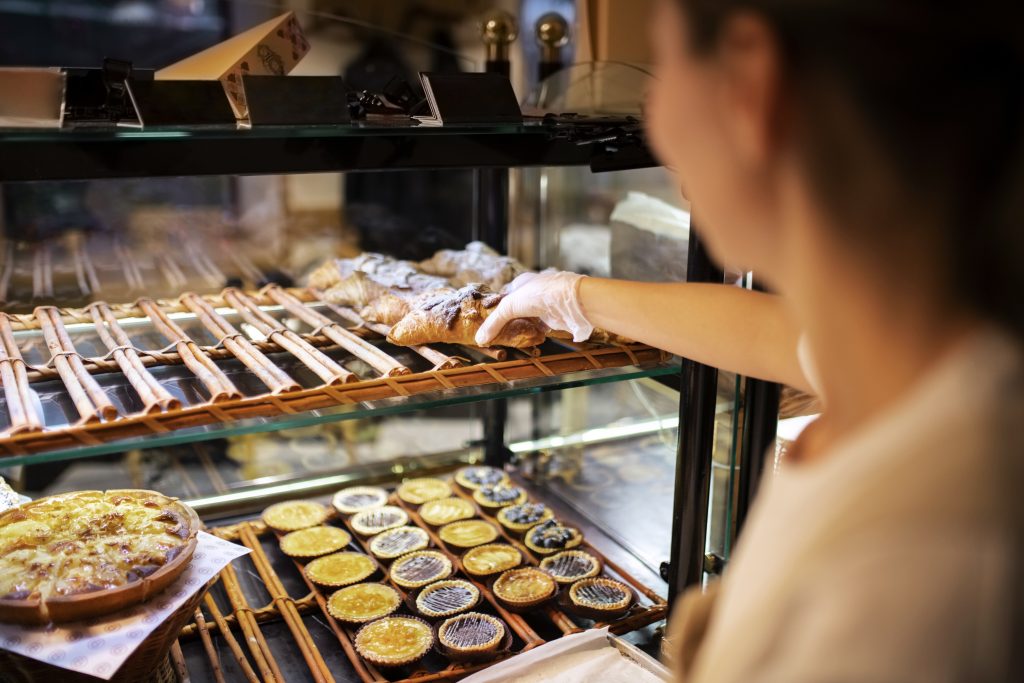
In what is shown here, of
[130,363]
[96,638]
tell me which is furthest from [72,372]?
[96,638]

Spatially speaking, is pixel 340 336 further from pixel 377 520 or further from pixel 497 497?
pixel 497 497

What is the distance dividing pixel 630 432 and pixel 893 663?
1.94m

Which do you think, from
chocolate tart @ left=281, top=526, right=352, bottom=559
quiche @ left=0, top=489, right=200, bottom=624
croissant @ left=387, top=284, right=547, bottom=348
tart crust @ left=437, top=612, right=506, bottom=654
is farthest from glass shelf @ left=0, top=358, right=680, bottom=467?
chocolate tart @ left=281, top=526, right=352, bottom=559

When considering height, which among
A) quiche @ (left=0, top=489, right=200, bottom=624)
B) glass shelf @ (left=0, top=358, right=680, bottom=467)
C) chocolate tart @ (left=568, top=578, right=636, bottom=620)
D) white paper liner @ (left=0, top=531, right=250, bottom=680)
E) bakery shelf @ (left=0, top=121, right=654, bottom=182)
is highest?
bakery shelf @ (left=0, top=121, right=654, bottom=182)

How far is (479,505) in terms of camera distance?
Answer: 94.7 inches

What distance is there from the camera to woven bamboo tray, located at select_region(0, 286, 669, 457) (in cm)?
139

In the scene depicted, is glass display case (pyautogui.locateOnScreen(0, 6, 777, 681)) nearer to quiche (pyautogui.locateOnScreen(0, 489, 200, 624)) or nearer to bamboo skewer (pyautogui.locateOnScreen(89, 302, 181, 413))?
bamboo skewer (pyautogui.locateOnScreen(89, 302, 181, 413))

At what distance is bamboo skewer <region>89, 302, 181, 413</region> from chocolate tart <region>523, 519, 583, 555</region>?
3.28 feet

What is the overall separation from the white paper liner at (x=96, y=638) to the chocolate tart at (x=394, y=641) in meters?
0.38

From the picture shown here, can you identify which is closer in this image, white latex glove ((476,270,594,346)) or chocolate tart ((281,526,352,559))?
white latex glove ((476,270,594,346))

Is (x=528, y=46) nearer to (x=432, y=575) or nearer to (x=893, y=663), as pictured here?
(x=432, y=575)

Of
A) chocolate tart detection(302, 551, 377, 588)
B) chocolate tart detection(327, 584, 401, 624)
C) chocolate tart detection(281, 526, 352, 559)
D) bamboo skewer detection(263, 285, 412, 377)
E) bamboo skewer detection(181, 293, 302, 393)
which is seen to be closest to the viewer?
bamboo skewer detection(181, 293, 302, 393)

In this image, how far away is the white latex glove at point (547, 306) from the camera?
5.69ft

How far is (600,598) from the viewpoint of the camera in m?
2.02
